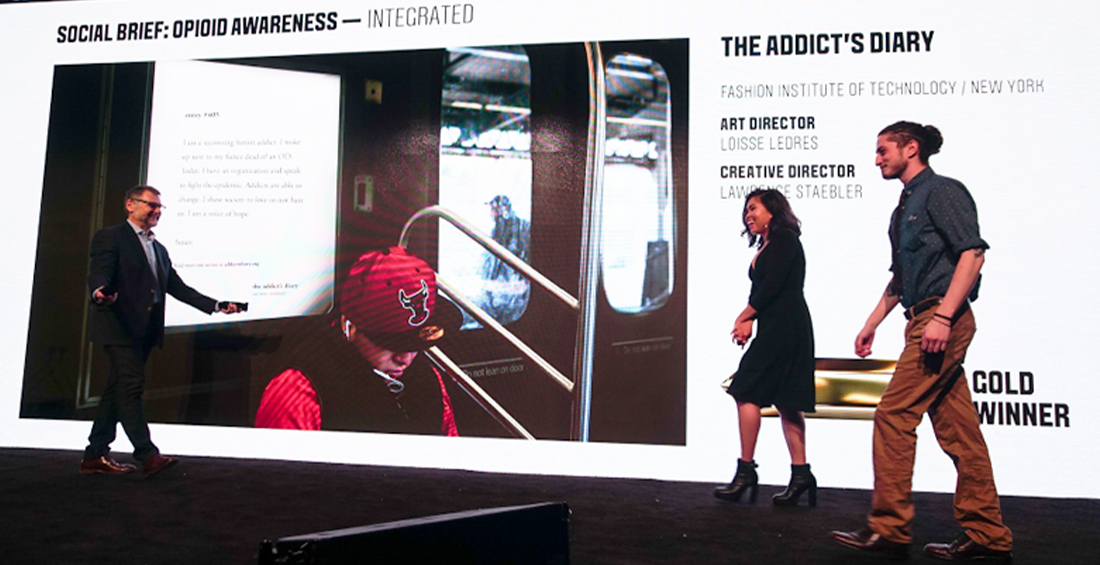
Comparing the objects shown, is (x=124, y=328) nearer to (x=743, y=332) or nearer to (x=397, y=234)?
(x=397, y=234)

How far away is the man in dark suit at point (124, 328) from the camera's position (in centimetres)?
407

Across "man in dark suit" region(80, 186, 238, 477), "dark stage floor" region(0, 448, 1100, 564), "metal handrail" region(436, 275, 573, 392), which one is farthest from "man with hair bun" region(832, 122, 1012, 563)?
"man in dark suit" region(80, 186, 238, 477)

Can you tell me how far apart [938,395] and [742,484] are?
127 centimetres

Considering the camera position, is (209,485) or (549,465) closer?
(209,485)

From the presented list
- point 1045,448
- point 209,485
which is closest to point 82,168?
point 209,485

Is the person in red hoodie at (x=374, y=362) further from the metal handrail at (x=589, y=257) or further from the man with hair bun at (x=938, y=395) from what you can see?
the man with hair bun at (x=938, y=395)

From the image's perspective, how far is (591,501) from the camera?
12.0 feet

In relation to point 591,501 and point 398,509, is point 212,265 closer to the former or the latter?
point 398,509

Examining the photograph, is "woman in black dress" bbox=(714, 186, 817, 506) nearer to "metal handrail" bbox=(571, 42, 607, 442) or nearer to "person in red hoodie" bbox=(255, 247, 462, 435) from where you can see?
"metal handrail" bbox=(571, 42, 607, 442)

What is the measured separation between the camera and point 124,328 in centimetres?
411

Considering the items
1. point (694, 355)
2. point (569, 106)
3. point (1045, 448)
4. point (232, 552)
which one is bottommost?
point (232, 552)

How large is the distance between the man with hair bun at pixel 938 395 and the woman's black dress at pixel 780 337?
0.93 metres

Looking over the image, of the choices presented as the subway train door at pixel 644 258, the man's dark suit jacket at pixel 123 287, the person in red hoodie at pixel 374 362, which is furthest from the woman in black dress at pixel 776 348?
the man's dark suit jacket at pixel 123 287

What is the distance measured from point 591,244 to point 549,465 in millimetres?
1256
